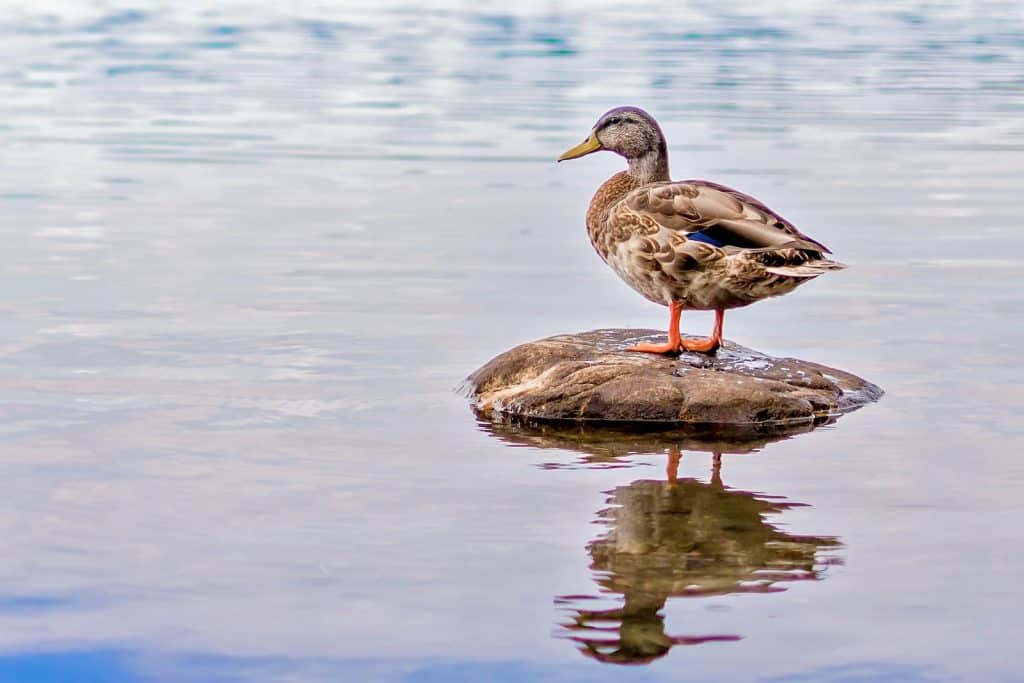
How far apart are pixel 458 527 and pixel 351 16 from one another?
4016 cm

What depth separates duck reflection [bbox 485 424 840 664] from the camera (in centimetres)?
511

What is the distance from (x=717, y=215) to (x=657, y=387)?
38.7 inches

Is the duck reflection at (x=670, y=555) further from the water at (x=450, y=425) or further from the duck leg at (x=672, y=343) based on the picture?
the duck leg at (x=672, y=343)

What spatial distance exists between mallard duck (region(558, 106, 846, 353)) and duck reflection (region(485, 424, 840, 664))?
4.11 ft

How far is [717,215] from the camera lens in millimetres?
8547

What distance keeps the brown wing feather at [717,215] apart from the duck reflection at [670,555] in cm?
135

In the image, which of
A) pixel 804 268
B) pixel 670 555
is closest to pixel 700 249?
pixel 804 268

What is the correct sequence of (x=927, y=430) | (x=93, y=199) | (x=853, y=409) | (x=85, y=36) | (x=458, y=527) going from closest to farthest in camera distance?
(x=458, y=527) < (x=927, y=430) < (x=853, y=409) < (x=93, y=199) < (x=85, y=36)

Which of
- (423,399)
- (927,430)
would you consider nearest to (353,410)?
(423,399)

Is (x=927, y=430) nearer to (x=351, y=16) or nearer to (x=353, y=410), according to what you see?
(x=353, y=410)

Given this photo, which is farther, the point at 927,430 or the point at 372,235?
the point at 372,235

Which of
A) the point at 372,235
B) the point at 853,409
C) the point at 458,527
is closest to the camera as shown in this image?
the point at 458,527

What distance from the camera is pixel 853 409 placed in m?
8.43

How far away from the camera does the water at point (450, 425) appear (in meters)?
5.12
